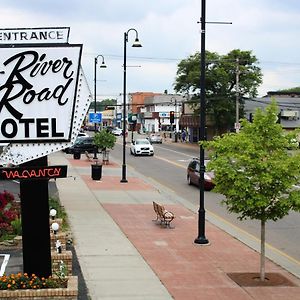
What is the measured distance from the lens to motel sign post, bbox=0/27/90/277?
740 cm

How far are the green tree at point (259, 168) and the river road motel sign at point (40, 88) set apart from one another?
18.0ft

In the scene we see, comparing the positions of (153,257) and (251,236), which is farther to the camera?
(251,236)

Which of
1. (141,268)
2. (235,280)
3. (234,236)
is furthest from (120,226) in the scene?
(235,280)

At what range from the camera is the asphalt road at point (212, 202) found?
17.6 m

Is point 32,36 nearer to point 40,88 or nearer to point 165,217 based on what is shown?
point 40,88

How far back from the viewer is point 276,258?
1526cm

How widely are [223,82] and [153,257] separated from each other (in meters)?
53.9

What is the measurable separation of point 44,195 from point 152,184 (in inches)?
962

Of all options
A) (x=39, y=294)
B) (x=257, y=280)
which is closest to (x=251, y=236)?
(x=257, y=280)

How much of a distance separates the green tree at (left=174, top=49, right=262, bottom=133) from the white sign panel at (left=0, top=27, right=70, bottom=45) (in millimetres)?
58534

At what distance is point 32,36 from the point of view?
24.3 ft

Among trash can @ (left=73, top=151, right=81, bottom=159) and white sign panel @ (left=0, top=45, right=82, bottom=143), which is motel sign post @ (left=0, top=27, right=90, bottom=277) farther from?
trash can @ (left=73, top=151, right=81, bottom=159)

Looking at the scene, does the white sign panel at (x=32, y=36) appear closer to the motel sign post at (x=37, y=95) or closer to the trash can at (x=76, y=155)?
the motel sign post at (x=37, y=95)

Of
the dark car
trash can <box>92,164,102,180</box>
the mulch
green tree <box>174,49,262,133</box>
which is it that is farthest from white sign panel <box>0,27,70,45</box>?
green tree <box>174,49,262,133</box>
